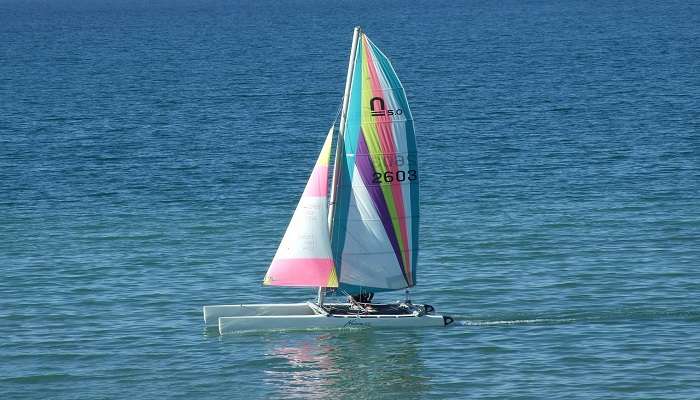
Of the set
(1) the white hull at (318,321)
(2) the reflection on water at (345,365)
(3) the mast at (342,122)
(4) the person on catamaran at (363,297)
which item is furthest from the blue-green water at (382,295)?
(3) the mast at (342,122)

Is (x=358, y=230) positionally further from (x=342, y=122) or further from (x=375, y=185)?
(x=342, y=122)

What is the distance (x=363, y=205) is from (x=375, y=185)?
0.97 meters

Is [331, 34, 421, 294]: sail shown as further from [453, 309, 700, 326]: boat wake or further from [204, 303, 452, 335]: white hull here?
[453, 309, 700, 326]: boat wake

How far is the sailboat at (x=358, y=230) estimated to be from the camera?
173 feet

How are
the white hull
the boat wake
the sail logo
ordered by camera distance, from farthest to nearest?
the boat wake
the white hull
the sail logo

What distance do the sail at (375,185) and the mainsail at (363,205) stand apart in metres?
0.04

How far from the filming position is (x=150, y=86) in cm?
14738

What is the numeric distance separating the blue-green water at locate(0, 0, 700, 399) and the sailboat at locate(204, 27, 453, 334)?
814 millimetres

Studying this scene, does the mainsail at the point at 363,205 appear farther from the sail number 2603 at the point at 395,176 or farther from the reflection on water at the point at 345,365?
the reflection on water at the point at 345,365

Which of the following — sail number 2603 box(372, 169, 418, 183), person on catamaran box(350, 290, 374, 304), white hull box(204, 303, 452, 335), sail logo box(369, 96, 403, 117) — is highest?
sail logo box(369, 96, 403, 117)

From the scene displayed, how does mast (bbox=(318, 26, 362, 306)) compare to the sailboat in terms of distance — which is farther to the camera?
the sailboat

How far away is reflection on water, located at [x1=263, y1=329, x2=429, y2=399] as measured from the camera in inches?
1925

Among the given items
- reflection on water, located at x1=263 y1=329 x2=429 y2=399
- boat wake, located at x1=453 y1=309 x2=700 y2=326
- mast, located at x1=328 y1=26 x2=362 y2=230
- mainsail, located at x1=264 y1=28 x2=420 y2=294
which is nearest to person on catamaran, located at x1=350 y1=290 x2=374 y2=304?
mainsail, located at x1=264 y1=28 x2=420 y2=294

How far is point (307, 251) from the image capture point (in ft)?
179
